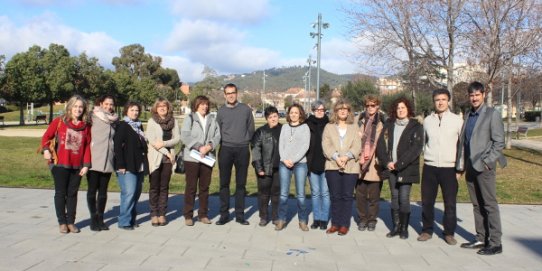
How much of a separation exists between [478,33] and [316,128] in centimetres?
1079

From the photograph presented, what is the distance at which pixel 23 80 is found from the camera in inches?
1649

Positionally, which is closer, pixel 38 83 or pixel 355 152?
pixel 355 152

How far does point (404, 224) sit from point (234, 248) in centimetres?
222

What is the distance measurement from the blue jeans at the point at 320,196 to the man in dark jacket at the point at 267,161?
52 cm

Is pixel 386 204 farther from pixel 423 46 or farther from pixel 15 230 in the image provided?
pixel 423 46

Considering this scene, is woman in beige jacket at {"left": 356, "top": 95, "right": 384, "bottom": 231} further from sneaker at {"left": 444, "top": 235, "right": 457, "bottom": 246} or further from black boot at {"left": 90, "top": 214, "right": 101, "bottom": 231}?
black boot at {"left": 90, "top": 214, "right": 101, "bottom": 231}

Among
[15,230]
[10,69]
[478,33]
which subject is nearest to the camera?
[15,230]

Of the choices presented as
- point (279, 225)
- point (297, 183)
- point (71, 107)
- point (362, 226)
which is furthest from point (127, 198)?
point (362, 226)

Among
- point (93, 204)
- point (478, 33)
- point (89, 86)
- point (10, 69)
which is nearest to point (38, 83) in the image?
point (10, 69)

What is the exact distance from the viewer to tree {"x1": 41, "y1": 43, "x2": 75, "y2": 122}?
4441cm

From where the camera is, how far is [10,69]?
1618 inches

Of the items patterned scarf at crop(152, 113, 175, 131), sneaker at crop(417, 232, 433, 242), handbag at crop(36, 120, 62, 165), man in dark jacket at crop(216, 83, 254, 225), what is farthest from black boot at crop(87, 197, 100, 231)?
sneaker at crop(417, 232, 433, 242)

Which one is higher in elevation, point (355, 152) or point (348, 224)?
point (355, 152)

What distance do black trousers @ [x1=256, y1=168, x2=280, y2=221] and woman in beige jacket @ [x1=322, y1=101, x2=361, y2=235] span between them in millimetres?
746
